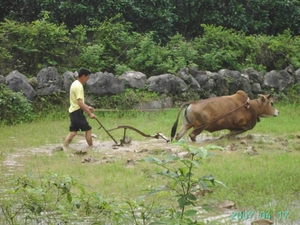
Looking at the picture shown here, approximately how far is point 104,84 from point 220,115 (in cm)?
381

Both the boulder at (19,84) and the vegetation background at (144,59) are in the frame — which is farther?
the boulder at (19,84)

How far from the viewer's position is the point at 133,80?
14773 millimetres

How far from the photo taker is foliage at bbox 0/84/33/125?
1322 centimetres

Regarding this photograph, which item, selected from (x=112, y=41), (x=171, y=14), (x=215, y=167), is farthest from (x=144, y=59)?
(x=215, y=167)

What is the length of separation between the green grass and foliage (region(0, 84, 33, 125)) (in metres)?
0.30

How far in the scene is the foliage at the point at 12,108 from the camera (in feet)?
43.4

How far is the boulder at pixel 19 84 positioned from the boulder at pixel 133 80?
7.30ft

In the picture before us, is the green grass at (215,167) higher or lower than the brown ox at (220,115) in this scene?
lower

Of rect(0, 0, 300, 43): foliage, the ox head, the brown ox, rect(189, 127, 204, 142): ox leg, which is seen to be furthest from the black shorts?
rect(0, 0, 300, 43): foliage

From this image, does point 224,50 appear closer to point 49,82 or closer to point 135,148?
point 49,82

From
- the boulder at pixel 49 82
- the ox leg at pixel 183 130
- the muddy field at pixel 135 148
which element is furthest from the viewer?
the boulder at pixel 49 82

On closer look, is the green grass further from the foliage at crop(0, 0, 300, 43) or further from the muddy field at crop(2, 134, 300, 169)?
the foliage at crop(0, 0, 300, 43)

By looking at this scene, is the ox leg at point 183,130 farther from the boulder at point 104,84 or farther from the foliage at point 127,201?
the foliage at point 127,201
